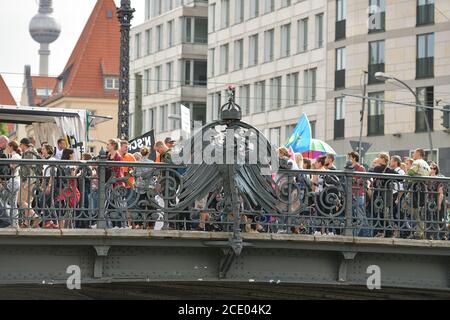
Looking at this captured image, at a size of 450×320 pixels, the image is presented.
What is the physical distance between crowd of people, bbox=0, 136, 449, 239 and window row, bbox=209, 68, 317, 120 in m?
56.2

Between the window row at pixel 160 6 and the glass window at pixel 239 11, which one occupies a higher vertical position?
the window row at pixel 160 6

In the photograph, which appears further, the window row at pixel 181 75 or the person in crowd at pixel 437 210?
the window row at pixel 181 75

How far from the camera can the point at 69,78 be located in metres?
133

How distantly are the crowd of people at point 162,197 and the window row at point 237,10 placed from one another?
60.2 metres

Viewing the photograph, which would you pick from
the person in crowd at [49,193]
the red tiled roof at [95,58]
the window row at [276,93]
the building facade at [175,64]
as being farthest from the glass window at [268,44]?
the person in crowd at [49,193]

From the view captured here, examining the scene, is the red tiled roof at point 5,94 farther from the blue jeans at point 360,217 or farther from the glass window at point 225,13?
the blue jeans at point 360,217

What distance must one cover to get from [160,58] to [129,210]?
81.6 metres

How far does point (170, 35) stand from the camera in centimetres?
10162

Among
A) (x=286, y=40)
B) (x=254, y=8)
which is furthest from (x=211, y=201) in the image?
(x=254, y=8)

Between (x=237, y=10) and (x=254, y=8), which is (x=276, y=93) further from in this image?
(x=237, y=10)

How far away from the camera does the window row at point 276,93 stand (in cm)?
8150

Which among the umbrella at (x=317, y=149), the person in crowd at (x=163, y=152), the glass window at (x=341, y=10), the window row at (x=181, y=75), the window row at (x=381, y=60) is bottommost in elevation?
the person in crowd at (x=163, y=152)
